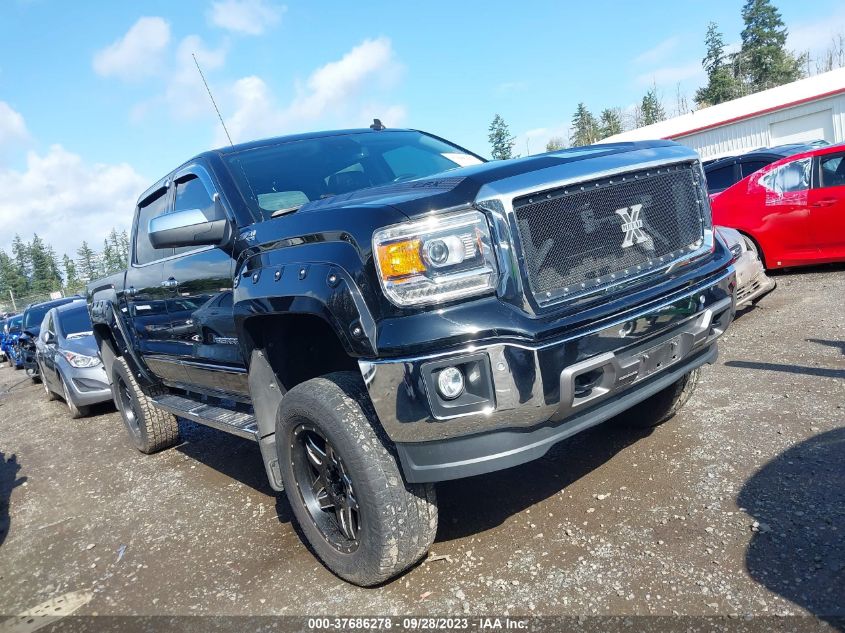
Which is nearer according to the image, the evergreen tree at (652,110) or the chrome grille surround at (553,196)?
the chrome grille surround at (553,196)

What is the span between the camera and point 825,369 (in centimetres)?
454

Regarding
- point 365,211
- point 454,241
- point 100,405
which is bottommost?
point 100,405

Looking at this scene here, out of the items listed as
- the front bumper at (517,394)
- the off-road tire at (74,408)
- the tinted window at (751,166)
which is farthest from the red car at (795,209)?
the off-road tire at (74,408)

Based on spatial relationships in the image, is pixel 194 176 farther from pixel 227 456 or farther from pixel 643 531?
pixel 643 531

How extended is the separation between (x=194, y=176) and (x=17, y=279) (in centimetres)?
10534

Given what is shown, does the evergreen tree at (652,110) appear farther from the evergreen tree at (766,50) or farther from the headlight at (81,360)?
the headlight at (81,360)

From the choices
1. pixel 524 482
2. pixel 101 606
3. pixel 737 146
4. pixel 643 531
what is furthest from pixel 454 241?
pixel 737 146

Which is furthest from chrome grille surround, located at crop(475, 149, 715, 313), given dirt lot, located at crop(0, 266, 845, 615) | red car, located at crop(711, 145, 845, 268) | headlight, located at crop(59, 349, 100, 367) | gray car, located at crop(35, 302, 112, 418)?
headlight, located at crop(59, 349, 100, 367)

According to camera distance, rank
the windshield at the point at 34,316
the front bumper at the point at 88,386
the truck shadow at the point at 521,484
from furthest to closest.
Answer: the windshield at the point at 34,316 < the front bumper at the point at 88,386 < the truck shadow at the point at 521,484

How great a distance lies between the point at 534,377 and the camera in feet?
7.41

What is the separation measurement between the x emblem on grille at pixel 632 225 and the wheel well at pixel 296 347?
1.42 metres

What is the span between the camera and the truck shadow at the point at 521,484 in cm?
333

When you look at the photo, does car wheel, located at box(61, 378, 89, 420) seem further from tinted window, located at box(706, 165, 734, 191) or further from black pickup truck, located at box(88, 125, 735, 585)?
tinted window, located at box(706, 165, 734, 191)

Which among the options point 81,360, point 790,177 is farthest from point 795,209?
point 81,360
